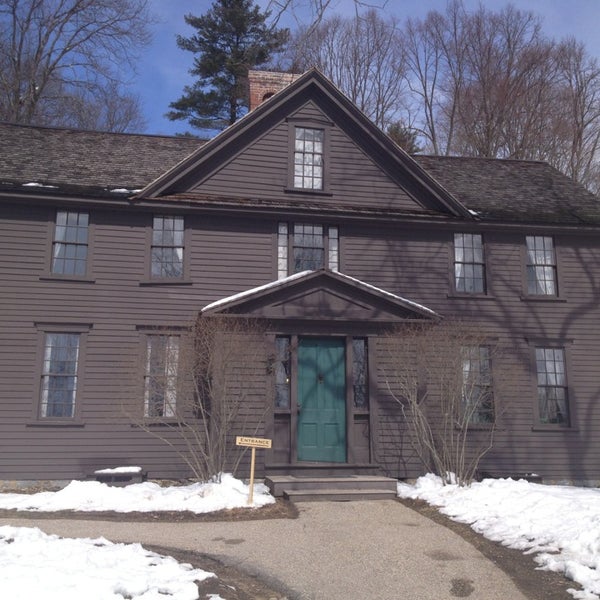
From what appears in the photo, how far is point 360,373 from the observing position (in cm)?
1243

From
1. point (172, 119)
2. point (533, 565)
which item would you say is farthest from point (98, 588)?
point (172, 119)

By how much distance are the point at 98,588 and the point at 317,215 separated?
31.2 ft

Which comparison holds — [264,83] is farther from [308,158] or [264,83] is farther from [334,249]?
[334,249]

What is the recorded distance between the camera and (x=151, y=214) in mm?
12938

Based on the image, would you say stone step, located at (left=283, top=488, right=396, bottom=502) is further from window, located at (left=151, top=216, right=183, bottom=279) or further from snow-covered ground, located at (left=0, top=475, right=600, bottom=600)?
window, located at (left=151, top=216, right=183, bottom=279)

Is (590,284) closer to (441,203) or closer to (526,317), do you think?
(526,317)

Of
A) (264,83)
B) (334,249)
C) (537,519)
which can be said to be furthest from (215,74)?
(537,519)

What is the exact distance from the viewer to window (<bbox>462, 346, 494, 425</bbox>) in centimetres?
1146

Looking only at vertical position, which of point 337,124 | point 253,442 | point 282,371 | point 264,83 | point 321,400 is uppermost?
point 264,83

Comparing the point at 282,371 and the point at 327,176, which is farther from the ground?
the point at 327,176

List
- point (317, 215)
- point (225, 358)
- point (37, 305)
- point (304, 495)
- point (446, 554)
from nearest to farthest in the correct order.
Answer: point (446, 554), point (304, 495), point (225, 358), point (37, 305), point (317, 215)

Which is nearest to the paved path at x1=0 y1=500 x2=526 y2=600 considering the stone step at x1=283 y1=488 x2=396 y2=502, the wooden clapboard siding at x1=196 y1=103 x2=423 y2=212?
the stone step at x1=283 y1=488 x2=396 y2=502

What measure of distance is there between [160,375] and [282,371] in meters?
Answer: 2.38

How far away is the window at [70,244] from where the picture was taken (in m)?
12.5
